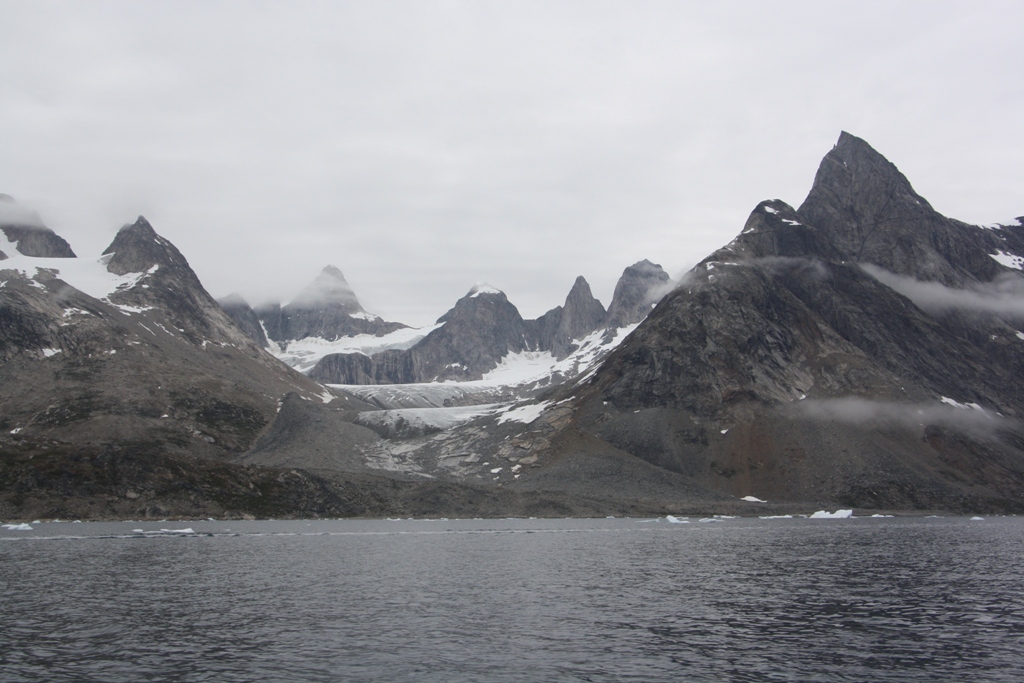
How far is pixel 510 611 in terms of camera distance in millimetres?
56594

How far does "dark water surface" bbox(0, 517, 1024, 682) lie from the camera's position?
3988cm

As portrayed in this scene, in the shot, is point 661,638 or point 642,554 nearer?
point 661,638

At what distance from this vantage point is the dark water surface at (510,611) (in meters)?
39.9

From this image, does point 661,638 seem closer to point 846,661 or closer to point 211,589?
point 846,661

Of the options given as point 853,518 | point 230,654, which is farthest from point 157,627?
point 853,518

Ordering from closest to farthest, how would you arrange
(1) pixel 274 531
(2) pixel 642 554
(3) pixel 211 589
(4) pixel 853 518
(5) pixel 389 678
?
(5) pixel 389 678 < (3) pixel 211 589 < (2) pixel 642 554 < (1) pixel 274 531 < (4) pixel 853 518

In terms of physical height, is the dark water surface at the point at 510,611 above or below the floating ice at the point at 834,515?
Result: above

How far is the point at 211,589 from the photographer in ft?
220

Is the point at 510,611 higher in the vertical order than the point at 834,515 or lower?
higher

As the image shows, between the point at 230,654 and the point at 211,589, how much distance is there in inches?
1057

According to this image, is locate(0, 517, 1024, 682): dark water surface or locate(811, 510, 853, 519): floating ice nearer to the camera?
locate(0, 517, 1024, 682): dark water surface

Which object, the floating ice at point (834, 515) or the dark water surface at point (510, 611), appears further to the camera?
the floating ice at point (834, 515)

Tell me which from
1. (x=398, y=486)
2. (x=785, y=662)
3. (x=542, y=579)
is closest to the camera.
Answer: (x=785, y=662)

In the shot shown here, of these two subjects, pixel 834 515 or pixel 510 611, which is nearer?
pixel 510 611
